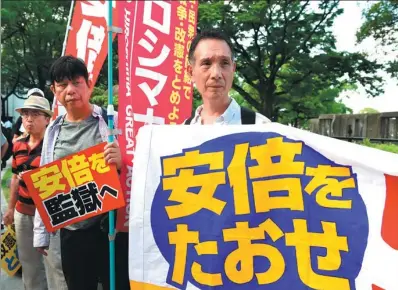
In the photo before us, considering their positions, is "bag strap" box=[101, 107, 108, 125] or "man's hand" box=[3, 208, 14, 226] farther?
"man's hand" box=[3, 208, 14, 226]

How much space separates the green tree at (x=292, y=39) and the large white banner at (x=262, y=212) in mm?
12552

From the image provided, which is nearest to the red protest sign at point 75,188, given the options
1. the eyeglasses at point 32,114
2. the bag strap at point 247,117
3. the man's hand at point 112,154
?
the man's hand at point 112,154

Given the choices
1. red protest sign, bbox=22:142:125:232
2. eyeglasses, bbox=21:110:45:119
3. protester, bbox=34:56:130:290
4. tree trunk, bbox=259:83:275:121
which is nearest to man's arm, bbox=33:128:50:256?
protester, bbox=34:56:130:290

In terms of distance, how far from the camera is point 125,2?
2504 mm

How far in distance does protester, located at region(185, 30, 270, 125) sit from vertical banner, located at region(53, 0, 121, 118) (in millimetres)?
1739

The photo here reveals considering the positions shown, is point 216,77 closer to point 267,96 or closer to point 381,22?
point 381,22

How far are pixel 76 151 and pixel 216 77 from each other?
0.92 metres

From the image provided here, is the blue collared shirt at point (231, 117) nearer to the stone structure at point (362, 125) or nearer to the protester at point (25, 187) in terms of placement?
the protester at point (25, 187)

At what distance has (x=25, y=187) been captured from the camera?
3.06m

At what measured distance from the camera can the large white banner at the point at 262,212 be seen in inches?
66.9

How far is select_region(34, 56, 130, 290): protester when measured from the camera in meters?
2.26

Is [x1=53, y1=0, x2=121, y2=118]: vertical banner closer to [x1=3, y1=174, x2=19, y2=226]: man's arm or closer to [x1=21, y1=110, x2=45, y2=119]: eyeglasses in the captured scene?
[x1=21, y1=110, x2=45, y2=119]: eyeglasses

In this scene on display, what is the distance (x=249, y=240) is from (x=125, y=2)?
159 cm

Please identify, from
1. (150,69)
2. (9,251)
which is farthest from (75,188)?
(9,251)
